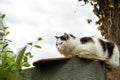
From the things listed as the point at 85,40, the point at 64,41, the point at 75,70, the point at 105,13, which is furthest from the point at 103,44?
the point at 105,13

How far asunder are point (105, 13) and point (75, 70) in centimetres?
253

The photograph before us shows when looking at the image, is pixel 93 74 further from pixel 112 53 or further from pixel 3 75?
pixel 3 75

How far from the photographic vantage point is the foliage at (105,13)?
16.0 ft

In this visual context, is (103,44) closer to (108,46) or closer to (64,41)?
(108,46)

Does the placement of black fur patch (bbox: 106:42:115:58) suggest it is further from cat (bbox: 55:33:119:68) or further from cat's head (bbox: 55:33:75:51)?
cat's head (bbox: 55:33:75:51)

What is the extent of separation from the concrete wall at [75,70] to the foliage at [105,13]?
2.34m

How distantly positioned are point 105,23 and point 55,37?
1.97 meters

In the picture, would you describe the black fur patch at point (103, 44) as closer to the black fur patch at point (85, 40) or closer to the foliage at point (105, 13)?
the black fur patch at point (85, 40)

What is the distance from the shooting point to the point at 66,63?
254 centimetres

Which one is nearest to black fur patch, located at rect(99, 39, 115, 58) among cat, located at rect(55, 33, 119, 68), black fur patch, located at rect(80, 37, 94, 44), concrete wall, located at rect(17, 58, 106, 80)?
cat, located at rect(55, 33, 119, 68)

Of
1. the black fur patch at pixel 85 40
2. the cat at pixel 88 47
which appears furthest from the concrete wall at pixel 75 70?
the black fur patch at pixel 85 40

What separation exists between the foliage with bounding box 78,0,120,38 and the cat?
188 cm

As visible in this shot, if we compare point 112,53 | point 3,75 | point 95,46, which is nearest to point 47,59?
point 95,46

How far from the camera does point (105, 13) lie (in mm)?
4902
